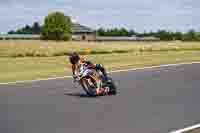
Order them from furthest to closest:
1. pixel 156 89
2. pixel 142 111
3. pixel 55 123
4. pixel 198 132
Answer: pixel 156 89
pixel 142 111
pixel 55 123
pixel 198 132

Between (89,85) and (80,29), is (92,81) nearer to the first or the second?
(89,85)

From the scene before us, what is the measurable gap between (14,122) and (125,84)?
821 cm

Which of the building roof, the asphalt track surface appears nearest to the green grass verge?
the asphalt track surface

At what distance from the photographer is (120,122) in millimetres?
10258

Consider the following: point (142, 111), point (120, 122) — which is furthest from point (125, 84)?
point (120, 122)

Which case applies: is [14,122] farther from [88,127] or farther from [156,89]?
[156,89]

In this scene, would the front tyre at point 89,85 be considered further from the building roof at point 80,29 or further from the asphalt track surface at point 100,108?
the building roof at point 80,29

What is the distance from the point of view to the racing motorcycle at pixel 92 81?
1441 centimetres

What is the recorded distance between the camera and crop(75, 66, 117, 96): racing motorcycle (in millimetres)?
14414

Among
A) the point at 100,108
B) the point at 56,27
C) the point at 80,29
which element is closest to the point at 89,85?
the point at 100,108

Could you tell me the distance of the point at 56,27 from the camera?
137 m

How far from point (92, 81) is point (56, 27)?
404ft

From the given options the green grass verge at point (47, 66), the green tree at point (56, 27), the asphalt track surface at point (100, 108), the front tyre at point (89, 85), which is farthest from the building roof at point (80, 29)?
the front tyre at point (89, 85)

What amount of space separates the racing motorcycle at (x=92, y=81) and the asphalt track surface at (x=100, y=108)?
0.94 ft
